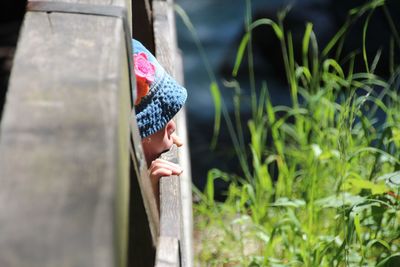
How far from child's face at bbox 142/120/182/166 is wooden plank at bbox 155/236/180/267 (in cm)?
55

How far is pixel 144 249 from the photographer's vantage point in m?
1.90

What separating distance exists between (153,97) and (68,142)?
103 cm

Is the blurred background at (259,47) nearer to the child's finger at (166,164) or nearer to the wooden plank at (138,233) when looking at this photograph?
the child's finger at (166,164)

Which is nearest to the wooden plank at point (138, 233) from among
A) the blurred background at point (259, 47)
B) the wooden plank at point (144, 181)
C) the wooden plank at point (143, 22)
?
the wooden plank at point (144, 181)

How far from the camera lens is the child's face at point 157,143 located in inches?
93.1

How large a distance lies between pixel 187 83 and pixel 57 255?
5.19 meters

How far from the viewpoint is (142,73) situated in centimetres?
224

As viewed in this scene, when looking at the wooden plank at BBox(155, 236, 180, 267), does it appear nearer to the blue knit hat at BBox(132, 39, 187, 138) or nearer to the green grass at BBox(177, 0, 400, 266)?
the blue knit hat at BBox(132, 39, 187, 138)

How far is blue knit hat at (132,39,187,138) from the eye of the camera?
224cm

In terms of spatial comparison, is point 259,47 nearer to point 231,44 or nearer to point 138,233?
point 231,44

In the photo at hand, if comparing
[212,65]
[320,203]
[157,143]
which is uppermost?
[212,65]

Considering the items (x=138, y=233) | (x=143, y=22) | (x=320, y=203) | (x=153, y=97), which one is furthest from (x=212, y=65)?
(x=138, y=233)

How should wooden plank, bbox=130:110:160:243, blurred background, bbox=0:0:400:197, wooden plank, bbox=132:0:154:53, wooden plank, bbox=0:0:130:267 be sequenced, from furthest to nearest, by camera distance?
blurred background, bbox=0:0:400:197, wooden plank, bbox=132:0:154:53, wooden plank, bbox=130:110:160:243, wooden plank, bbox=0:0:130:267

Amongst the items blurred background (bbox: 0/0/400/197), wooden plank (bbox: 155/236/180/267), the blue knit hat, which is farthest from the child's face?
blurred background (bbox: 0/0/400/197)
